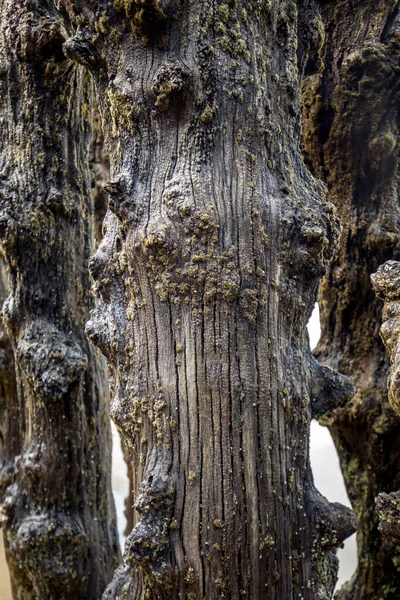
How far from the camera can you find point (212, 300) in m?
1.27

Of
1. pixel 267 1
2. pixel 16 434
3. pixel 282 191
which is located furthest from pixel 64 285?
pixel 267 1

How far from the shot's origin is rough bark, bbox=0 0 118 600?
6.28ft

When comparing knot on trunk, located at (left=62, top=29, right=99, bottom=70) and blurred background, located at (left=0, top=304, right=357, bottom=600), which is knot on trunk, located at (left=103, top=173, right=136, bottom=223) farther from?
blurred background, located at (left=0, top=304, right=357, bottom=600)

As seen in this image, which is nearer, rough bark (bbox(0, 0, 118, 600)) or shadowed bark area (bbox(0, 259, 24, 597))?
rough bark (bbox(0, 0, 118, 600))

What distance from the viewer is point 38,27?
1839mm

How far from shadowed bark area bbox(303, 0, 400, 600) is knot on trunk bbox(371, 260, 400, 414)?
2.18 feet

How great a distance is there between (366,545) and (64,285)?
1.32m

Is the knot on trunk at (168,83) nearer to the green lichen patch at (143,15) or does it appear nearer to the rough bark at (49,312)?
the green lichen patch at (143,15)

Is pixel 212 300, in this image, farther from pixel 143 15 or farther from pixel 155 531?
pixel 143 15

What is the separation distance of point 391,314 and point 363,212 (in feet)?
2.61

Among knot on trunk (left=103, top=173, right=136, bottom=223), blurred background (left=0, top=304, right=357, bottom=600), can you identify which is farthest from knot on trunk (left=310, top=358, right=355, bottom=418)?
blurred background (left=0, top=304, right=357, bottom=600)

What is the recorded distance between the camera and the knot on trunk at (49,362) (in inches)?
75.1

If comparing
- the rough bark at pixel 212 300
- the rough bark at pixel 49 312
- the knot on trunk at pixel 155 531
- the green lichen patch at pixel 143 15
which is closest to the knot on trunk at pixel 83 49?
the rough bark at pixel 212 300

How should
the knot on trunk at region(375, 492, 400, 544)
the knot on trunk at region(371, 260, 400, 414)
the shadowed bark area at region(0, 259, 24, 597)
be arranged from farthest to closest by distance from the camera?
the shadowed bark area at region(0, 259, 24, 597), the knot on trunk at region(375, 492, 400, 544), the knot on trunk at region(371, 260, 400, 414)
